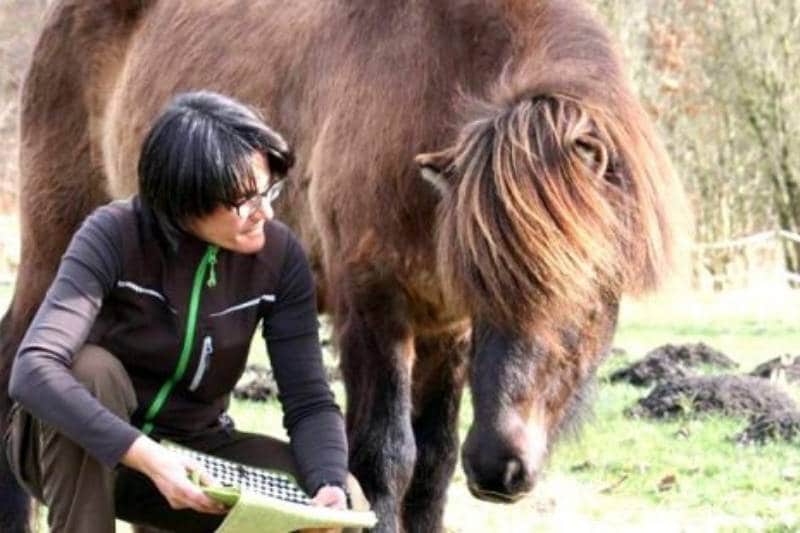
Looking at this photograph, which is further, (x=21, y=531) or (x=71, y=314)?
(x=21, y=531)

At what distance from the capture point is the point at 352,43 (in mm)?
4902

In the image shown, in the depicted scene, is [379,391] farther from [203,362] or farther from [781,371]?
[781,371]

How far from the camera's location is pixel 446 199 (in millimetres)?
4125

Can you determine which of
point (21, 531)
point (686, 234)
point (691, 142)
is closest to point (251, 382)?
point (21, 531)

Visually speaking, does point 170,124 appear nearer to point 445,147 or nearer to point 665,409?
point 445,147

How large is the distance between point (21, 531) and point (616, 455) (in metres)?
2.64

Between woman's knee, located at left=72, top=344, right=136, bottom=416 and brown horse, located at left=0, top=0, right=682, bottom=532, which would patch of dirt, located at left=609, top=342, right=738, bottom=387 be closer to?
brown horse, located at left=0, top=0, right=682, bottom=532

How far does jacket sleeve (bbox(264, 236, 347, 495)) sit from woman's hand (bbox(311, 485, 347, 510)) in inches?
5.2

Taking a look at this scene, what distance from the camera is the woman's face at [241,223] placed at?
3.44 m

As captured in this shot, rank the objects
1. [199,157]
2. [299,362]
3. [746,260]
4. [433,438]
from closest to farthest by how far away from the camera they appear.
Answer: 1. [199,157]
2. [299,362]
3. [433,438]
4. [746,260]

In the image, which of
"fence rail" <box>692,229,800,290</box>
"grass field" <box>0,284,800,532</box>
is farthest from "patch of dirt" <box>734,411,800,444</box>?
"fence rail" <box>692,229,800,290</box>

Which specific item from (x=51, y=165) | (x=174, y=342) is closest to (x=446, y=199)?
(x=174, y=342)

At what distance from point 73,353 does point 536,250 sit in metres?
1.21

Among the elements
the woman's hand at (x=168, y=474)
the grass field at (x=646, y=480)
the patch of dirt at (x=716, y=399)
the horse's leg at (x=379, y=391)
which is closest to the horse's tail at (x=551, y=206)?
the grass field at (x=646, y=480)
